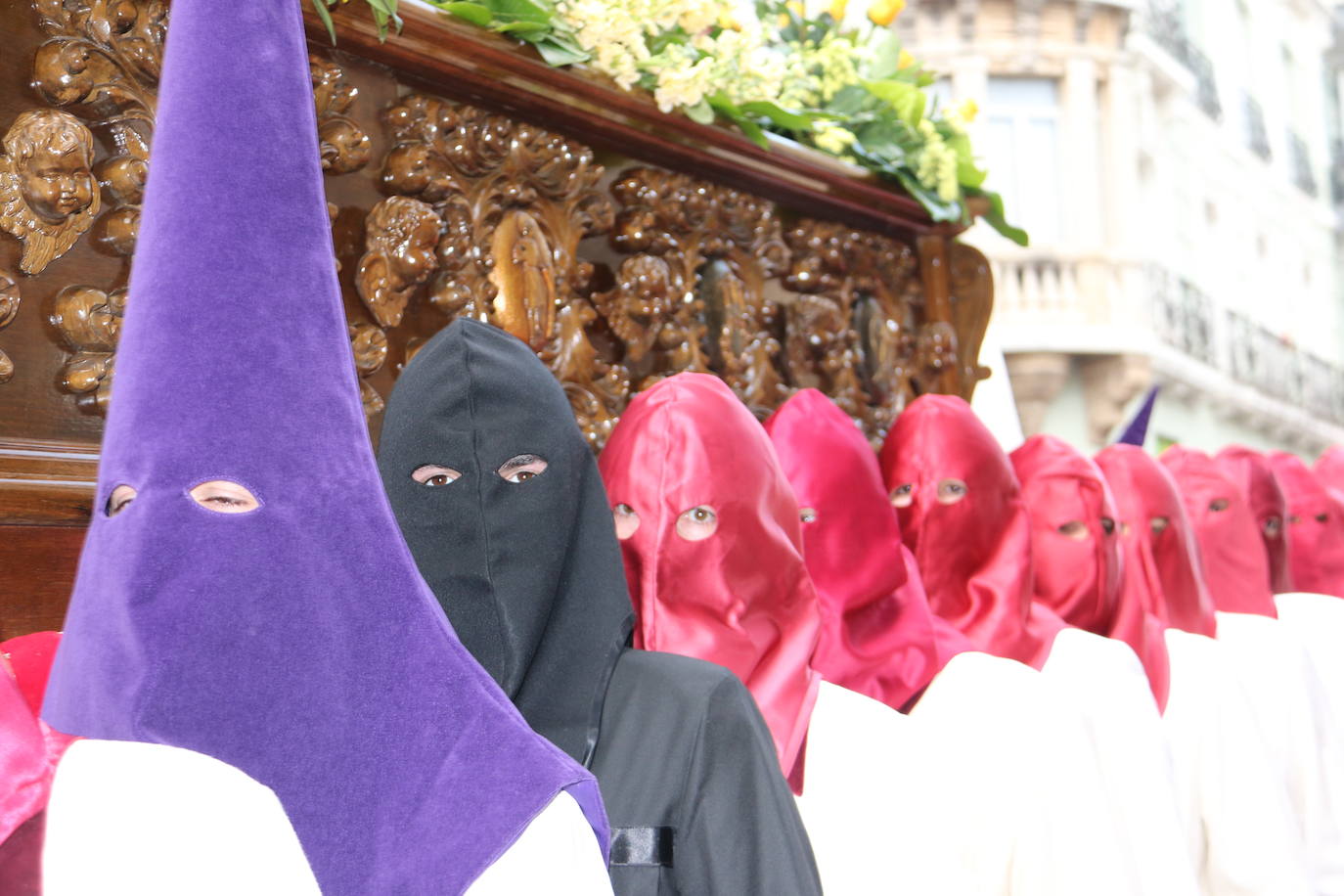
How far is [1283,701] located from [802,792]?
1.98 metres

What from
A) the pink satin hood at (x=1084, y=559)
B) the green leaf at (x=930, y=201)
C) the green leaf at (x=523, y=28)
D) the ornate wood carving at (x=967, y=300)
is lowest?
the pink satin hood at (x=1084, y=559)

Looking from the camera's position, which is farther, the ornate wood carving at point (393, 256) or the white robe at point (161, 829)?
the ornate wood carving at point (393, 256)

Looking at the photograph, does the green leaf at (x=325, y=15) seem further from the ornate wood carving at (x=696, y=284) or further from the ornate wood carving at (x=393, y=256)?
the ornate wood carving at (x=696, y=284)

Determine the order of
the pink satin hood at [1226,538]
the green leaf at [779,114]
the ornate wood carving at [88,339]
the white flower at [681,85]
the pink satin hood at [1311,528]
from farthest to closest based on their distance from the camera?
the pink satin hood at [1311,528] < the pink satin hood at [1226,538] < the green leaf at [779,114] < the white flower at [681,85] < the ornate wood carving at [88,339]

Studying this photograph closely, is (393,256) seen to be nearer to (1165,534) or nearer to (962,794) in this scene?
(962,794)

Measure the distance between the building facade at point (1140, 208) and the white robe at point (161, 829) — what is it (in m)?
12.9

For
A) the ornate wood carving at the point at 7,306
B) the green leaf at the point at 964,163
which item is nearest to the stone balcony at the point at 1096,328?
the green leaf at the point at 964,163

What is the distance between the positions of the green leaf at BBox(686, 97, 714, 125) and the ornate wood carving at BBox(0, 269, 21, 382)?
54.4 inches

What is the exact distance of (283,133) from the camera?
162 centimetres

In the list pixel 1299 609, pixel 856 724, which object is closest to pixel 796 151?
pixel 856 724

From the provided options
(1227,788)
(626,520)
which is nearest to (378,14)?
(626,520)

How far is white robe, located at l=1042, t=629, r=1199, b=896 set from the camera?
3102 mm

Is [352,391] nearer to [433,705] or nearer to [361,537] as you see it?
[361,537]

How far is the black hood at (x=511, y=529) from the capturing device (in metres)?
2.12
